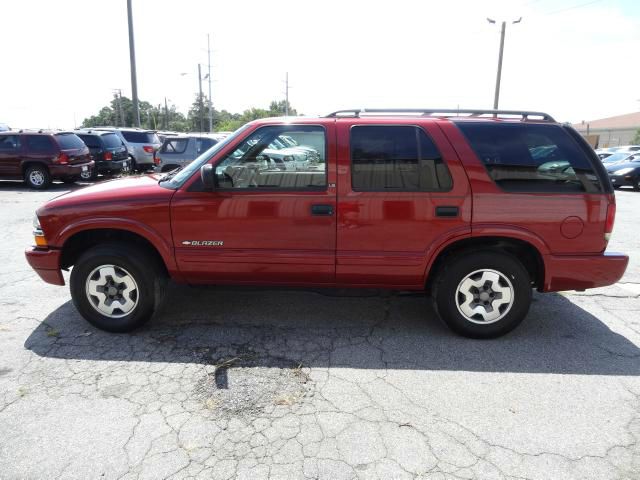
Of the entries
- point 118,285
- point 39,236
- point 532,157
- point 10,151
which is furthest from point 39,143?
point 532,157

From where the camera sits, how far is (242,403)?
2.89 metres

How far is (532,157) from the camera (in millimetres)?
3553

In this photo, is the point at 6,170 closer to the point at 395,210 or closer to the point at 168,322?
the point at 168,322

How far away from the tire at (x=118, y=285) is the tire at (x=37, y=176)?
1141cm

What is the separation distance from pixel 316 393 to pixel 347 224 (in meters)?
1.32

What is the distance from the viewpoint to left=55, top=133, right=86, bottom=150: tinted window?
13.2 meters

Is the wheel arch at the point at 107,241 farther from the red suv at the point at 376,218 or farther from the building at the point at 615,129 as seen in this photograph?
the building at the point at 615,129

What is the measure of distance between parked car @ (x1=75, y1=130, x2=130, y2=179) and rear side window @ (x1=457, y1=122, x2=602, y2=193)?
1417 cm

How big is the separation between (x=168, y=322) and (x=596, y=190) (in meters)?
3.81

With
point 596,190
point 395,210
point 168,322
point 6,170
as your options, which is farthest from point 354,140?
point 6,170

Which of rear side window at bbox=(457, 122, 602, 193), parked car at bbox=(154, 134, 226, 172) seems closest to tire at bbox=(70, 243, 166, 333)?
rear side window at bbox=(457, 122, 602, 193)

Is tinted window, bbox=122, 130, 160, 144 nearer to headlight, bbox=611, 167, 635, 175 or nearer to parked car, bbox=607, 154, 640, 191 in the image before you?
parked car, bbox=607, 154, 640, 191

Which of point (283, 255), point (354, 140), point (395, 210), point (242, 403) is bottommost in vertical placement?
point (242, 403)

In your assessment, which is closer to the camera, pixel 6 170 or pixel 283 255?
pixel 283 255
